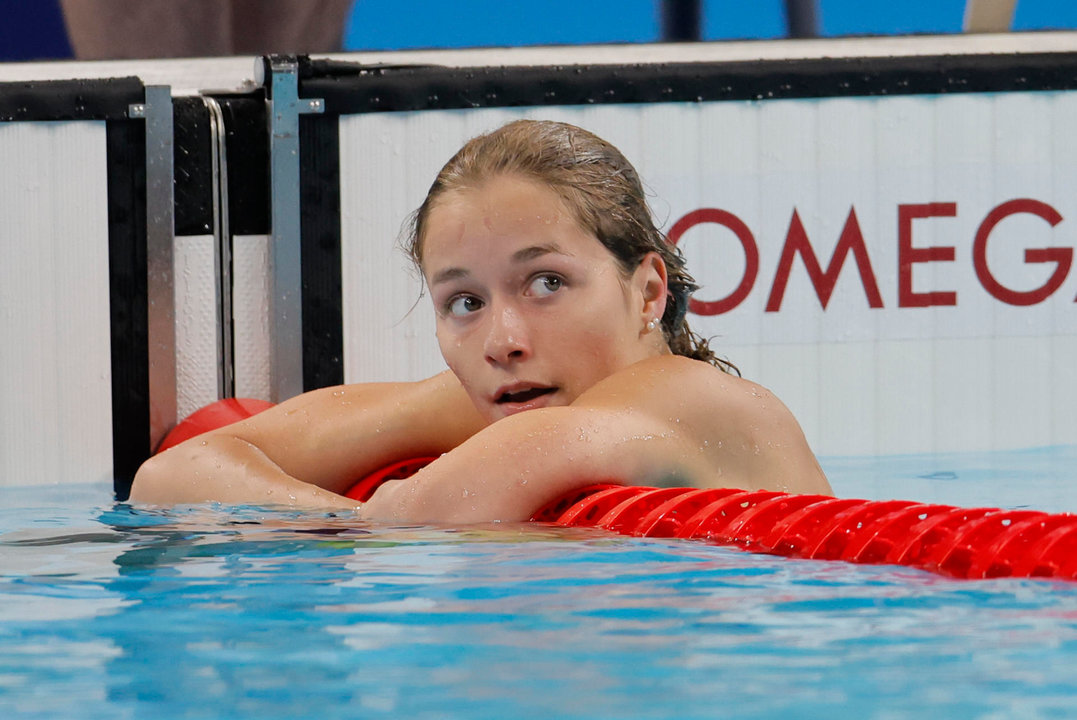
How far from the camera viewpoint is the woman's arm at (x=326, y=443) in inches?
99.7

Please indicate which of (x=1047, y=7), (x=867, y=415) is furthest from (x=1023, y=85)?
(x=867, y=415)

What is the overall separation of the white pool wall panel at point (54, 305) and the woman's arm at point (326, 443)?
1289 mm

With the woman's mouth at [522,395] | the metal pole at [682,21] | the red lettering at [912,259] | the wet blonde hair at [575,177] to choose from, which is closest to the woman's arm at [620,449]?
the woman's mouth at [522,395]

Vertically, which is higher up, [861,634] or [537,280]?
[537,280]

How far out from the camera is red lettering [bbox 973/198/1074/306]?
382 centimetres

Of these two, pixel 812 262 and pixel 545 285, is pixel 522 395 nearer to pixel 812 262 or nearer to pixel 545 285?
pixel 545 285

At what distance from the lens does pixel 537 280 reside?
6.84 ft

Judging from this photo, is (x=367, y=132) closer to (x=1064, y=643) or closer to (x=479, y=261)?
(x=479, y=261)

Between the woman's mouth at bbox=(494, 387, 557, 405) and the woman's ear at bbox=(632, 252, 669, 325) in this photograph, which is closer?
the woman's mouth at bbox=(494, 387, 557, 405)

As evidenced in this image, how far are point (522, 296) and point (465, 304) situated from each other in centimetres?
10

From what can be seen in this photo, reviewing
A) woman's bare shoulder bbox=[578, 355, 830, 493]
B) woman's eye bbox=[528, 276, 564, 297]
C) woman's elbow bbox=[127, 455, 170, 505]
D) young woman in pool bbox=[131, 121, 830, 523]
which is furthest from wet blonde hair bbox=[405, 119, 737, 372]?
woman's elbow bbox=[127, 455, 170, 505]

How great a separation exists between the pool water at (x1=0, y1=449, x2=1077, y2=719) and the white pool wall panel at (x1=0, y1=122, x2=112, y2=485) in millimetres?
2068

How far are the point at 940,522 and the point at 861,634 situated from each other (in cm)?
46

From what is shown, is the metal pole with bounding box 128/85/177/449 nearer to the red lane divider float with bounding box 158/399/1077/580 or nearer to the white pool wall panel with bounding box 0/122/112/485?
the white pool wall panel with bounding box 0/122/112/485
